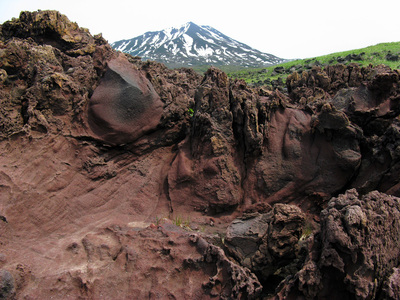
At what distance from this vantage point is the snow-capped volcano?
9412 centimetres

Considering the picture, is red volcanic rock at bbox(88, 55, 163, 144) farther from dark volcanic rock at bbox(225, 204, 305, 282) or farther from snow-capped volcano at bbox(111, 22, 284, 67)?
snow-capped volcano at bbox(111, 22, 284, 67)

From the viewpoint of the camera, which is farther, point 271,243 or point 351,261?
point 271,243

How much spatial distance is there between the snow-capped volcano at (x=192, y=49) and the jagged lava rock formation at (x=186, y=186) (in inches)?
3133

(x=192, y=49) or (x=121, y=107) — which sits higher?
(x=192, y=49)

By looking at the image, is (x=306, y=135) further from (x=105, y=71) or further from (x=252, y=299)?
(x=105, y=71)

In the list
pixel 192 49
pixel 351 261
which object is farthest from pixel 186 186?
pixel 192 49

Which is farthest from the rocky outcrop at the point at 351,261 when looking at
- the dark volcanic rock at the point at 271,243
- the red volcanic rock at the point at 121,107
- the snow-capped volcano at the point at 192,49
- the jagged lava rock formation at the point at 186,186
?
the snow-capped volcano at the point at 192,49

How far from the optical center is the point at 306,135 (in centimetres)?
620

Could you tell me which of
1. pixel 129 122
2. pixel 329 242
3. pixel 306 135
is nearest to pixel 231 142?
pixel 306 135

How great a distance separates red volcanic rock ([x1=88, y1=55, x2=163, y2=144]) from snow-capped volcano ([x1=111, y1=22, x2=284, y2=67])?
79.3 meters

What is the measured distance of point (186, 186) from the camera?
5.91m

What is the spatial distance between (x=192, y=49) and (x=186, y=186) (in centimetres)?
11647

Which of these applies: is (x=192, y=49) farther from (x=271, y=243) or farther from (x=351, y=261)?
(x=351, y=261)

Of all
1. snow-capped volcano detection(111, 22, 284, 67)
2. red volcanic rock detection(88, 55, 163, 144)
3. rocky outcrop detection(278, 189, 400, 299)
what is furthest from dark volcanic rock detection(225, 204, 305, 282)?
snow-capped volcano detection(111, 22, 284, 67)
